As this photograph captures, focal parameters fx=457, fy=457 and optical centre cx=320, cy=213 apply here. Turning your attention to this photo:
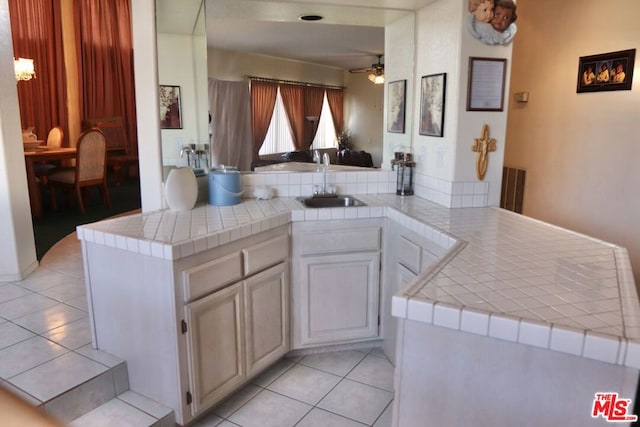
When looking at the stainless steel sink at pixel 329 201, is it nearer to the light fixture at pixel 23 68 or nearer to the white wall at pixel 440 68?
the white wall at pixel 440 68

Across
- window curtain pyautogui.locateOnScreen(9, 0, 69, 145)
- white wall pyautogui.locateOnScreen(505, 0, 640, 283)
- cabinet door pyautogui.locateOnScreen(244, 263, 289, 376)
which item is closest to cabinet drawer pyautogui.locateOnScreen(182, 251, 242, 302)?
cabinet door pyautogui.locateOnScreen(244, 263, 289, 376)

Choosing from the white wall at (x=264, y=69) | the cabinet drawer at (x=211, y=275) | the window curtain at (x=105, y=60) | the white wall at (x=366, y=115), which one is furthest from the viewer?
the window curtain at (x=105, y=60)

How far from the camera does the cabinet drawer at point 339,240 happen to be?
243 centimetres

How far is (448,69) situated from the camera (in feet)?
8.33

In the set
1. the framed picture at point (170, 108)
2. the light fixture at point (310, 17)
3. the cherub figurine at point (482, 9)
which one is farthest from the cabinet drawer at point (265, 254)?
the cherub figurine at point (482, 9)

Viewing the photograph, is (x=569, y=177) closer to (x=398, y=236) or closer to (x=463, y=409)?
(x=398, y=236)

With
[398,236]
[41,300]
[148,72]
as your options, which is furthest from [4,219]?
[398,236]

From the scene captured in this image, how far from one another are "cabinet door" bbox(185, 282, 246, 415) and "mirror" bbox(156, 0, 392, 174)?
96cm

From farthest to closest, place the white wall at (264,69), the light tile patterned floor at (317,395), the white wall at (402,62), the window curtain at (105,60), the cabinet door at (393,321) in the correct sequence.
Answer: the window curtain at (105,60) → the white wall at (402,62) → the white wall at (264,69) → the cabinet door at (393,321) → the light tile patterned floor at (317,395)

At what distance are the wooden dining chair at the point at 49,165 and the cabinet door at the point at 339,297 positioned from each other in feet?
12.5

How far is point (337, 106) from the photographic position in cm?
322

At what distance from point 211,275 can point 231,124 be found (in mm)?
1197

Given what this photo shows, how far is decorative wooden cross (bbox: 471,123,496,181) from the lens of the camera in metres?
2.56

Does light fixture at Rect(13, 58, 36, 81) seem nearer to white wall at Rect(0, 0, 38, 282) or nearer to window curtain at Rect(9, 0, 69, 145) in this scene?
window curtain at Rect(9, 0, 69, 145)
